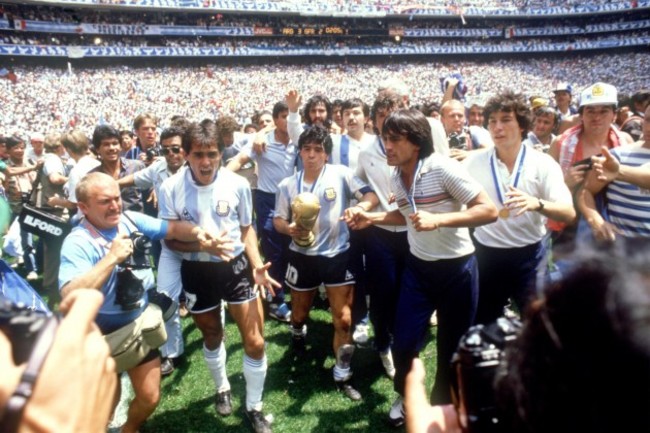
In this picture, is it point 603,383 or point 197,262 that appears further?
point 197,262

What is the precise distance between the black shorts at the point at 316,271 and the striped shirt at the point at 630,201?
2075 millimetres

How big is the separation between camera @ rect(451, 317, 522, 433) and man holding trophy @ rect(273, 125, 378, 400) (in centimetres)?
273

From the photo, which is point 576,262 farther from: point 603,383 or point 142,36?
point 142,36

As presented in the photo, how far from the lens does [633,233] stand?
3035 millimetres

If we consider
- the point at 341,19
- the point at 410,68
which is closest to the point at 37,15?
the point at 341,19

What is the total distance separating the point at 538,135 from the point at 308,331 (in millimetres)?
4056

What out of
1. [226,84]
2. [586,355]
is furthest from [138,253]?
[226,84]

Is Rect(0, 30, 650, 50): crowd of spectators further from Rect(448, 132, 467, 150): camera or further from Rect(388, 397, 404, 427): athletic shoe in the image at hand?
Rect(388, 397, 404, 427): athletic shoe

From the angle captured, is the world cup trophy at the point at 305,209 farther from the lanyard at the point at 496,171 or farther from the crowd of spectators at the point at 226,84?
the crowd of spectators at the point at 226,84

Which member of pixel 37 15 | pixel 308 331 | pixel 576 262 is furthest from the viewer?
pixel 37 15

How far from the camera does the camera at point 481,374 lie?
37.4 inches

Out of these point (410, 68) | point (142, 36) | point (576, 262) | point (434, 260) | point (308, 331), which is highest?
point (142, 36)

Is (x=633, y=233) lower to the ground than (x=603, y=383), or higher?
lower

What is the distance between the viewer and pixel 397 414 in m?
3.41
